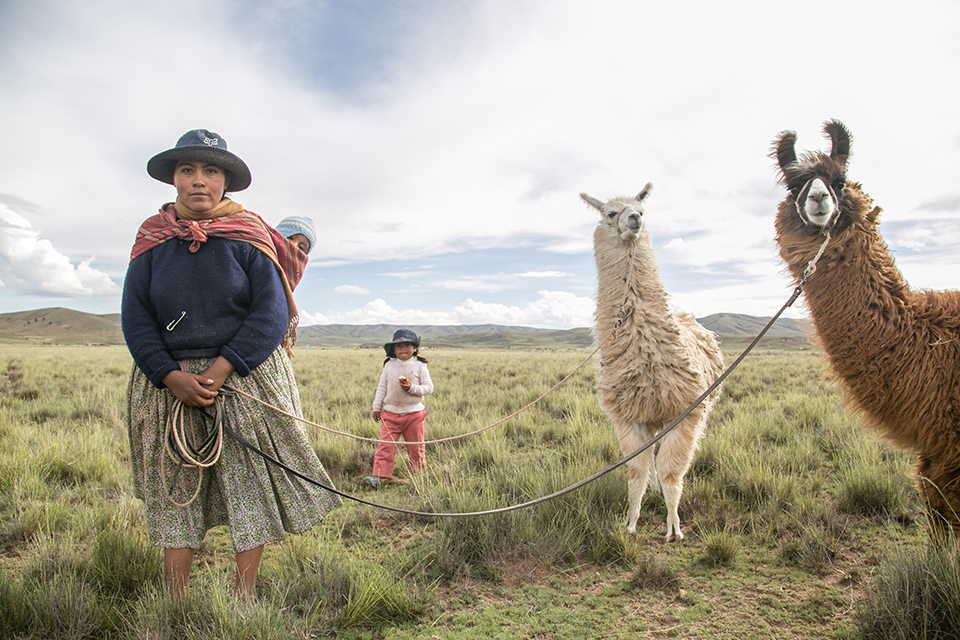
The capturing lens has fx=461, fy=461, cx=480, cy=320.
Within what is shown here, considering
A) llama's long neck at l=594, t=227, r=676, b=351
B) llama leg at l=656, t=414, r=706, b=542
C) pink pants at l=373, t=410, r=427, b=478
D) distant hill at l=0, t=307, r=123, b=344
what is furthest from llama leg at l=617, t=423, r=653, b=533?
distant hill at l=0, t=307, r=123, b=344

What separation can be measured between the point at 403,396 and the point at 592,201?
278 centimetres

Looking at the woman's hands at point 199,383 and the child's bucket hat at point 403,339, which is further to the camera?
the child's bucket hat at point 403,339

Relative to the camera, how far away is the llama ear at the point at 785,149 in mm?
2654

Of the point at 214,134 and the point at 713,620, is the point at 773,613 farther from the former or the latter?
the point at 214,134

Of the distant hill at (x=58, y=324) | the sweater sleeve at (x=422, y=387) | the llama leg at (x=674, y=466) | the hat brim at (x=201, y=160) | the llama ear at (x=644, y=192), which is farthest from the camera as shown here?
the distant hill at (x=58, y=324)

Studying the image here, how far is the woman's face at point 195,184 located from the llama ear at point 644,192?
11.0ft

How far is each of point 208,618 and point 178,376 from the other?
1.06m

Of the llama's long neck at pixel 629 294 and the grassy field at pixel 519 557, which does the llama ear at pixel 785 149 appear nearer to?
the llama's long neck at pixel 629 294

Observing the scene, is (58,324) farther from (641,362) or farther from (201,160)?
(641,362)

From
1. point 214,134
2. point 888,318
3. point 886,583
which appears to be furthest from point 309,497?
point 888,318

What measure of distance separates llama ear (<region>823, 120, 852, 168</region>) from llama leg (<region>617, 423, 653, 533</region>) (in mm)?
2141

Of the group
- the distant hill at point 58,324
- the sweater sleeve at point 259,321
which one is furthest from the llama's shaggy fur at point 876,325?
the distant hill at point 58,324

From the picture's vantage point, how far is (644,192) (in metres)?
4.17

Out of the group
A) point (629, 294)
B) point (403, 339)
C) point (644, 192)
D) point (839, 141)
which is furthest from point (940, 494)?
point (403, 339)
